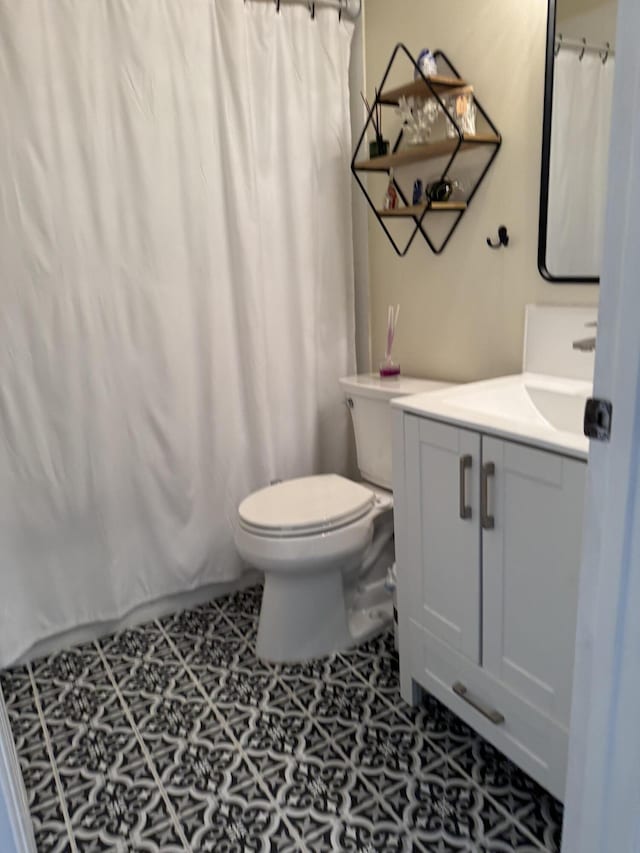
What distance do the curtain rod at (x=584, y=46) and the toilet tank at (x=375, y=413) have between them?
977 millimetres

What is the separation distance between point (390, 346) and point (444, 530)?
96 cm

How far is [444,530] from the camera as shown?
1504mm

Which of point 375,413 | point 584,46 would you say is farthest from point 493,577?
point 584,46

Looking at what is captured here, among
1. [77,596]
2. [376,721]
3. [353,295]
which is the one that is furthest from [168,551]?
[353,295]

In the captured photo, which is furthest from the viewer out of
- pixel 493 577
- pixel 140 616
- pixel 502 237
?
pixel 140 616

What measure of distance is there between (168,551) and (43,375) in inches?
29.2

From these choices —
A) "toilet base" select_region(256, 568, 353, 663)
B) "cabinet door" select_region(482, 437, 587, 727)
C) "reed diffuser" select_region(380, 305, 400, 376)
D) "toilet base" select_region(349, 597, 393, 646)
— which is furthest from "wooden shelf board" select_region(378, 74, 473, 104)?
"toilet base" select_region(349, 597, 393, 646)

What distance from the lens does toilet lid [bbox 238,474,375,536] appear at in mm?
1863

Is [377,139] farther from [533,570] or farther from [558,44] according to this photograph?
[533,570]

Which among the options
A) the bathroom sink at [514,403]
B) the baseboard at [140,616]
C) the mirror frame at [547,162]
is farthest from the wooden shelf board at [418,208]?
the baseboard at [140,616]

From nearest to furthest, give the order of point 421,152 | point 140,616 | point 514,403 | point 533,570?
point 533,570 < point 514,403 < point 421,152 < point 140,616

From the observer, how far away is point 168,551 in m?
2.24

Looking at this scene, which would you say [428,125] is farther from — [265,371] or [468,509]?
[468,509]

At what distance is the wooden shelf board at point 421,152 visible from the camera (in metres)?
1.78
